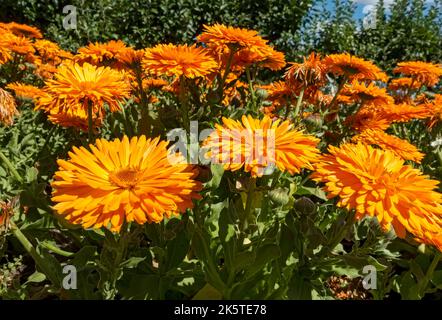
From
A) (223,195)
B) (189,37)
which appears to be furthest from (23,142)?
(189,37)

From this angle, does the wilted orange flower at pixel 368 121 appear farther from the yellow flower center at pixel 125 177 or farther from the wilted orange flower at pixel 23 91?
the wilted orange flower at pixel 23 91

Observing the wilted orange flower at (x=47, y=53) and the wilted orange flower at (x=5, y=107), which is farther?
the wilted orange flower at (x=47, y=53)

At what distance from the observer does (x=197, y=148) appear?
173 centimetres

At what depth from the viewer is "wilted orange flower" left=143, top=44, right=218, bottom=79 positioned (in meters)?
1.94

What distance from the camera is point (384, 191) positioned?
1271 mm

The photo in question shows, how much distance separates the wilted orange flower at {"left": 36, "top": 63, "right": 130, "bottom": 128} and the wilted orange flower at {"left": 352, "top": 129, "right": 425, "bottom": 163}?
1.42 m

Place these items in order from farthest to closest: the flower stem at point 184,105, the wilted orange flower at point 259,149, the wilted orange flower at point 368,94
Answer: the wilted orange flower at point 368,94
the flower stem at point 184,105
the wilted orange flower at point 259,149

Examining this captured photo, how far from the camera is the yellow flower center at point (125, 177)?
1.30 meters

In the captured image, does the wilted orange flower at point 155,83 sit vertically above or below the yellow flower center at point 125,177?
above

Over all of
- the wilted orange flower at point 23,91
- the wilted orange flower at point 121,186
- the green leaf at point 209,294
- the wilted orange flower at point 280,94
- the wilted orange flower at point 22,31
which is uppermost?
the wilted orange flower at point 22,31

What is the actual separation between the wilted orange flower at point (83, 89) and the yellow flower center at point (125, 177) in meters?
0.51

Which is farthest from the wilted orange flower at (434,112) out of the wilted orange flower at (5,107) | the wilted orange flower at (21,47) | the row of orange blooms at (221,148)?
the wilted orange flower at (21,47)

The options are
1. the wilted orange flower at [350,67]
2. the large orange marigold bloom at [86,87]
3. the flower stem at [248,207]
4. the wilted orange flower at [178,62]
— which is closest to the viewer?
the flower stem at [248,207]
